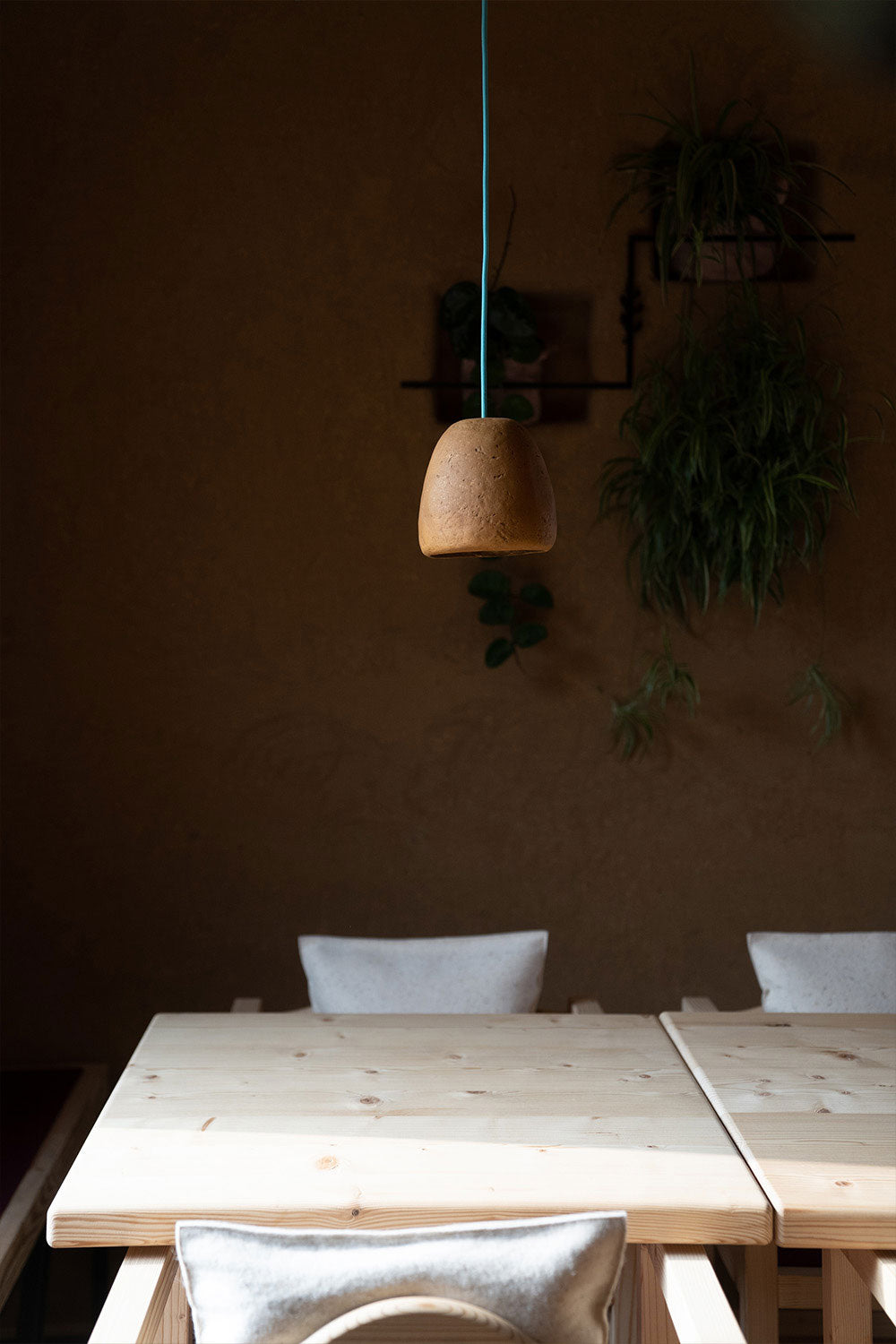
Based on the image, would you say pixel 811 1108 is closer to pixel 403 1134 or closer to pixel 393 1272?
pixel 403 1134

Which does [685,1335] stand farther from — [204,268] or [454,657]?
[204,268]

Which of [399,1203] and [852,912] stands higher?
[399,1203]

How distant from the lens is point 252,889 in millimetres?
3072

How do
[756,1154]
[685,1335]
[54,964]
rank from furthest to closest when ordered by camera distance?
1. [54,964]
2. [756,1154]
3. [685,1335]

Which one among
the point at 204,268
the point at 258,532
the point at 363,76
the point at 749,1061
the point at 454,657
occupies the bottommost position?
the point at 749,1061

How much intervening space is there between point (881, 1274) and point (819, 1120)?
0.28 m

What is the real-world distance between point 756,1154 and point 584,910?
1.58 meters

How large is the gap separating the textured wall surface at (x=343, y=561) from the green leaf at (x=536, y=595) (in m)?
0.08

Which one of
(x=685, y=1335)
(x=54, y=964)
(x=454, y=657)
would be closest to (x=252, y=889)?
(x=54, y=964)

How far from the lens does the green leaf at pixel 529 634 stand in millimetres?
3045

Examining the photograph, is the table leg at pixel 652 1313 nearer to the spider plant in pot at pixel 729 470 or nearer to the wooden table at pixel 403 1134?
the wooden table at pixel 403 1134

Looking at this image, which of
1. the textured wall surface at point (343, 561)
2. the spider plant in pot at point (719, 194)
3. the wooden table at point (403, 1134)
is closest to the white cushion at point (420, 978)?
the wooden table at point (403, 1134)

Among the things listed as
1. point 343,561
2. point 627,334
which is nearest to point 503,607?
point 343,561

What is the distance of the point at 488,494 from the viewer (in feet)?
5.35
